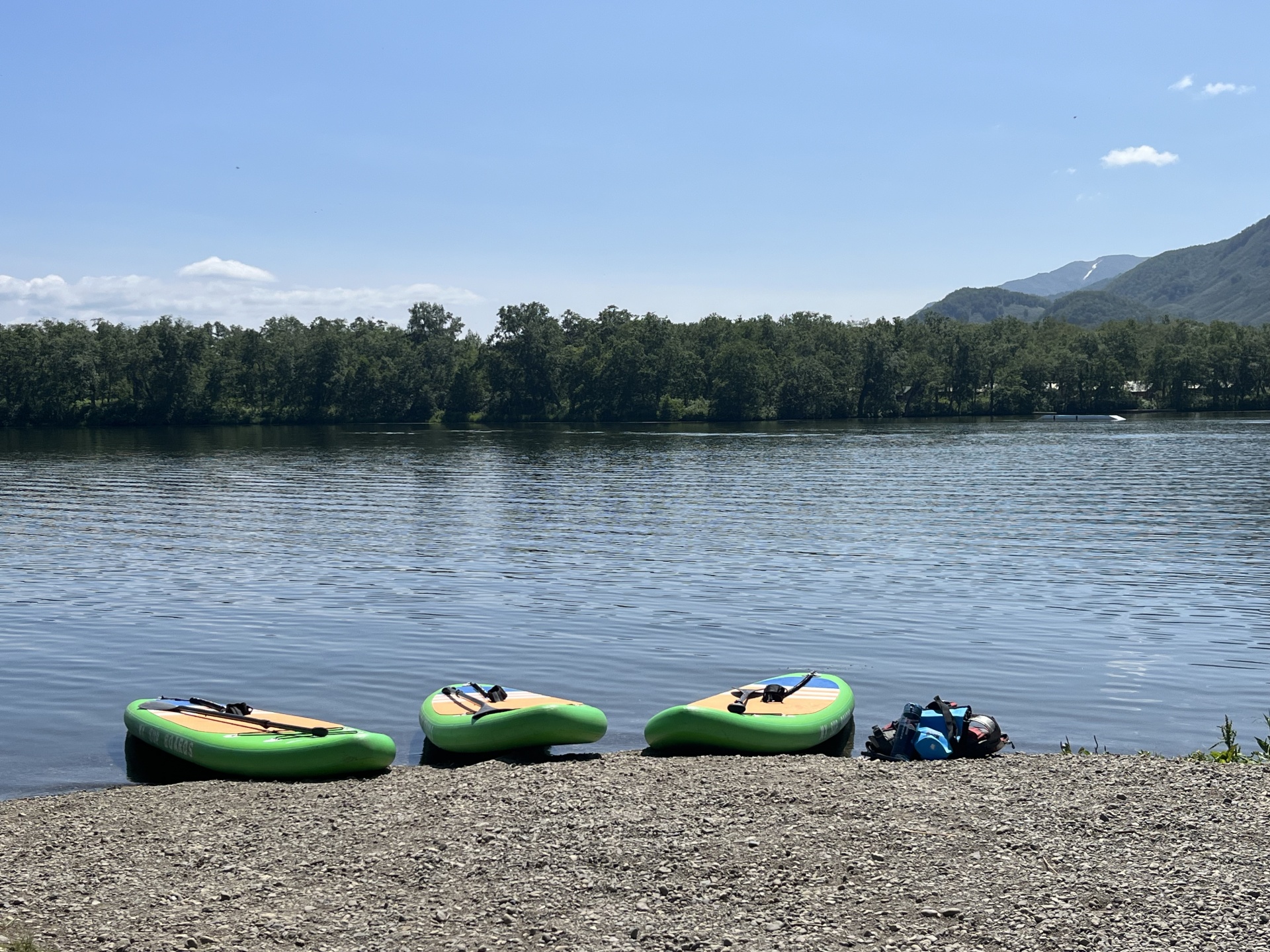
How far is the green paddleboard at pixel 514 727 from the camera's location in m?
13.5

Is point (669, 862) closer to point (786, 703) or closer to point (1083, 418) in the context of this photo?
point (786, 703)

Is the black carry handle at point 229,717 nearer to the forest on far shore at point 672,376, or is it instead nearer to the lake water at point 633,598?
the lake water at point 633,598

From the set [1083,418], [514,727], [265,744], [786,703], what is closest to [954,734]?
[786,703]

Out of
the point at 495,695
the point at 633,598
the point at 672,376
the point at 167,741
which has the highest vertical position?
the point at 672,376

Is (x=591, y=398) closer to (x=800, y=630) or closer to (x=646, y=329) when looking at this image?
(x=646, y=329)

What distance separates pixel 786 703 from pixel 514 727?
3567 mm

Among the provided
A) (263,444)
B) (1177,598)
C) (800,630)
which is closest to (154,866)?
(800,630)

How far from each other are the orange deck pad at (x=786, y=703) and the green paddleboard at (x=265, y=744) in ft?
13.1

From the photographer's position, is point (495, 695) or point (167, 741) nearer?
point (167, 741)

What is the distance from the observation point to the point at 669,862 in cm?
889

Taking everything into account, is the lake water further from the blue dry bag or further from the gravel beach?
the gravel beach

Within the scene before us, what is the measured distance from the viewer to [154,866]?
9211 millimetres

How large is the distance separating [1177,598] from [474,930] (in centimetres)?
2054

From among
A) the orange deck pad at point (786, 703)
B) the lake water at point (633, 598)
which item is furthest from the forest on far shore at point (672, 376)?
the orange deck pad at point (786, 703)
